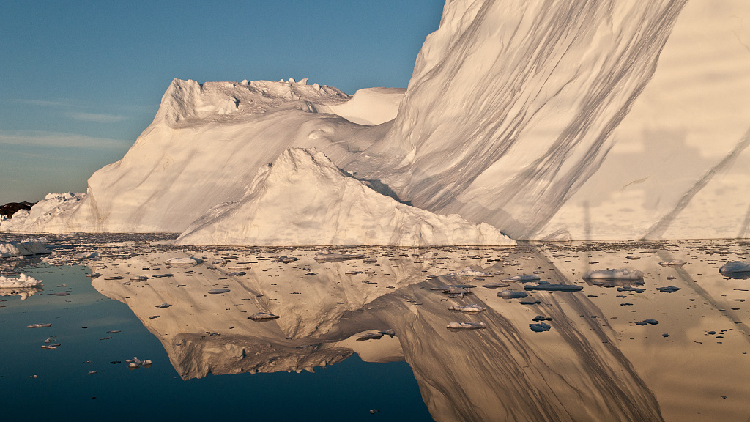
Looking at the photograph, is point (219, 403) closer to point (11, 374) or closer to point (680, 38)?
point (11, 374)

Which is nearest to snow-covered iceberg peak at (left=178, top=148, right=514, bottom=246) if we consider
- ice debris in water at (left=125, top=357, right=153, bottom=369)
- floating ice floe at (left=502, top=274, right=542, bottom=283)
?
floating ice floe at (left=502, top=274, right=542, bottom=283)

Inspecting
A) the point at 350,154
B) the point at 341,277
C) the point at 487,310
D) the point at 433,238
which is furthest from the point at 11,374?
the point at 350,154

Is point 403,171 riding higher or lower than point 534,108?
lower

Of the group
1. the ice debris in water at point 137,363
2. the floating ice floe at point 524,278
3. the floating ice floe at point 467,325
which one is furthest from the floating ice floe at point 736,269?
the ice debris in water at point 137,363

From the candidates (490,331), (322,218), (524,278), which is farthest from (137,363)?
(322,218)

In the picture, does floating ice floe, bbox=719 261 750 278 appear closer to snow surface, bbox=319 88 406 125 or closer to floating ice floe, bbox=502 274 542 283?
floating ice floe, bbox=502 274 542 283

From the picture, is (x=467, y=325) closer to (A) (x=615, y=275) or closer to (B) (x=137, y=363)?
(B) (x=137, y=363)

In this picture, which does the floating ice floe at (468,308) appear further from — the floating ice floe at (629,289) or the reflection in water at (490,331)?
the floating ice floe at (629,289)
